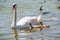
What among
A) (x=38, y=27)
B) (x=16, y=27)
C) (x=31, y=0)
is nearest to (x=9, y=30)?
(x=16, y=27)

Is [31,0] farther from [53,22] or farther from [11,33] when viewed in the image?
[11,33]

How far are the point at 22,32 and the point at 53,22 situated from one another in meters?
3.22

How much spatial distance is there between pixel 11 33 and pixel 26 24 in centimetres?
159

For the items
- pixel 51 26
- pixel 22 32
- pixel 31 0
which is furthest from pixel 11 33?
pixel 31 0

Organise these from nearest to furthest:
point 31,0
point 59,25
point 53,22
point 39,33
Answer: point 39,33 < point 59,25 < point 53,22 < point 31,0

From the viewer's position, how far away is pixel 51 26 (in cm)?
1577

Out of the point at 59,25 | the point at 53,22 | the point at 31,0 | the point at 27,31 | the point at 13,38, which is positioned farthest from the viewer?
the point at 31,0

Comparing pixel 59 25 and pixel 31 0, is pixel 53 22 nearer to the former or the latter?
pixel 59 25

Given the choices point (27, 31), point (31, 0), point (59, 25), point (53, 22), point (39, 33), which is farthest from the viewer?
point (31, 0)

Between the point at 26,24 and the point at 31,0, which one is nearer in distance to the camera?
the point at 26,24

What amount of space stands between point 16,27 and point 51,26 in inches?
81.4

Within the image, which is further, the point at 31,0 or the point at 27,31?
the point at 31,0

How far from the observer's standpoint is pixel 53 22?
56.1 ft

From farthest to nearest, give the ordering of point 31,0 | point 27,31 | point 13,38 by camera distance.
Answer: point 31,0 → point 27,31 → point 13,38
